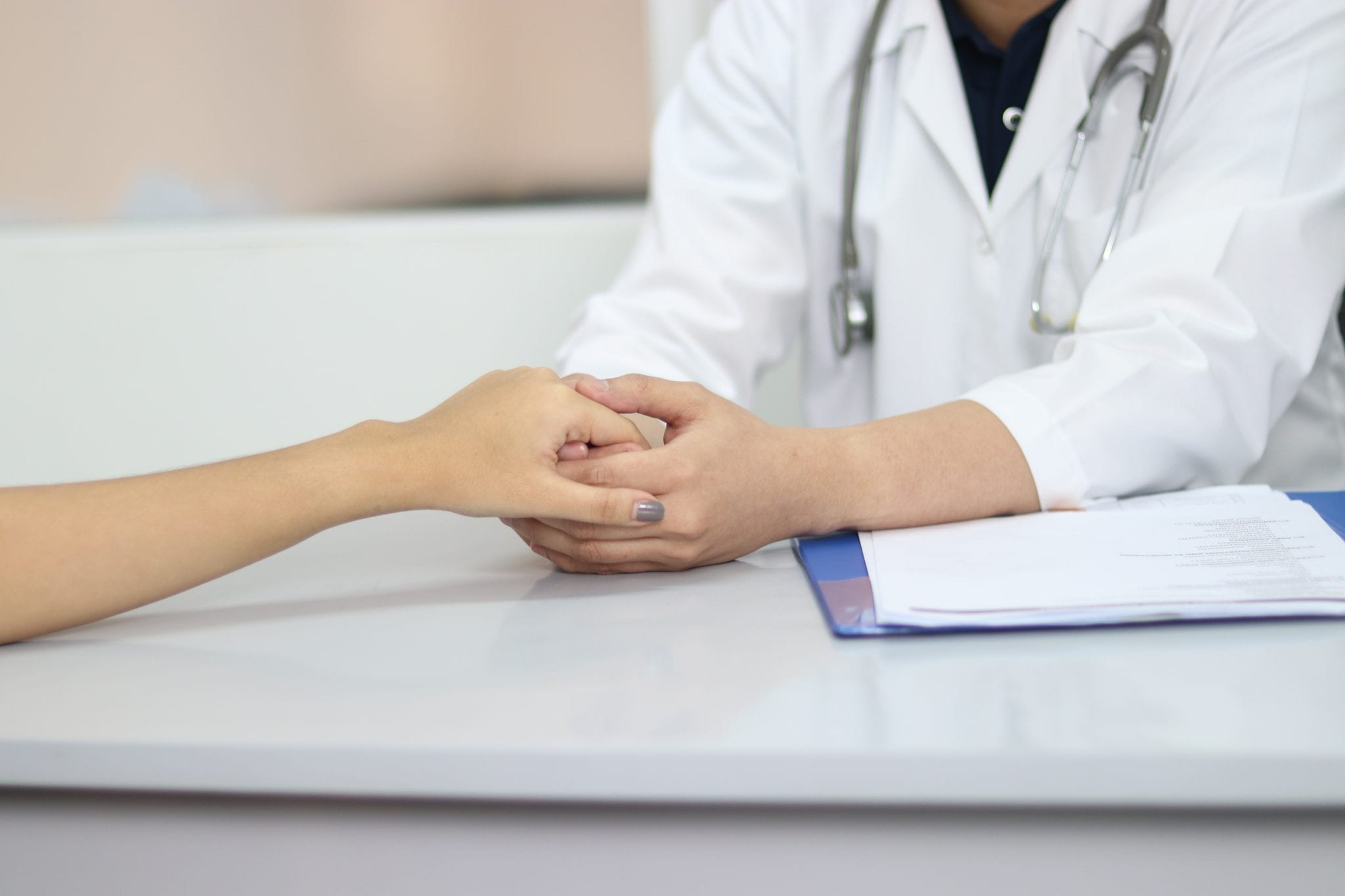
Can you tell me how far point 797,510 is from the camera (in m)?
0.74

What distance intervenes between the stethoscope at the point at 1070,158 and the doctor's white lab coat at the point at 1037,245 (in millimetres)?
16

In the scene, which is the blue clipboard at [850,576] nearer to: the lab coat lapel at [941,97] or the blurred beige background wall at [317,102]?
the lab coat lapel at [941,97]

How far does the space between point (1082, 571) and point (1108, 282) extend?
0.40m

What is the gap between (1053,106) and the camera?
1.06 metres

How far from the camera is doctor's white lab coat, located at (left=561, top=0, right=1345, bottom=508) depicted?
848mm

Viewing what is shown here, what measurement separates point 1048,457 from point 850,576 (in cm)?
24

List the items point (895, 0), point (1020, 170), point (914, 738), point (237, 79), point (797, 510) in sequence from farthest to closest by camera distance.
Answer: point (237, 79) < point (895, 0) < point (1020, 170) < point (797, 510) < point (914, 738)

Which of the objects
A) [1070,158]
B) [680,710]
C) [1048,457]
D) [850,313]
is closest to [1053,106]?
[1070,158]

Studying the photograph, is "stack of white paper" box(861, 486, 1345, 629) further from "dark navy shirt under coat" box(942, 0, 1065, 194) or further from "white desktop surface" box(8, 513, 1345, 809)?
"dark navy shirt under coat" box(942, 0, 1065, 194)

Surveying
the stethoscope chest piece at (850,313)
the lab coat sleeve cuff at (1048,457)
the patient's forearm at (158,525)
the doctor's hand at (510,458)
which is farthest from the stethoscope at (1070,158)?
the patient's forearm at (158,525)

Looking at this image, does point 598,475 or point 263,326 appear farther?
point 263,326

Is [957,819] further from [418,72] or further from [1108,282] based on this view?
[418,72]

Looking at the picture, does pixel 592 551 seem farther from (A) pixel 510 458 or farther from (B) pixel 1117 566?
(B) pixel 1117 566

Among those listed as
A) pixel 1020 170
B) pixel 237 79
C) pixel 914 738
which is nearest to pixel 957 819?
pixel 914 738
